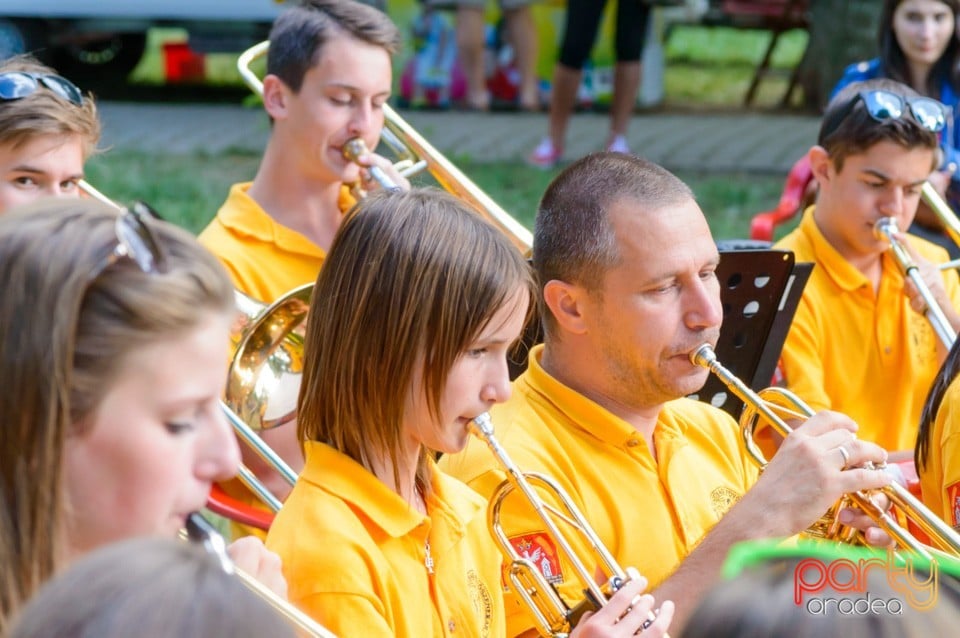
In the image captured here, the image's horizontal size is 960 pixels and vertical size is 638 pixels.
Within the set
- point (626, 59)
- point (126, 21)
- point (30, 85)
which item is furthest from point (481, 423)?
point (126, 21)

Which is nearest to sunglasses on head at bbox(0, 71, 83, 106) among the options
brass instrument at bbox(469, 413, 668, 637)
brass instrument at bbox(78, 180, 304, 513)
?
brass instrument at bbox(78, 180, 304, 513)

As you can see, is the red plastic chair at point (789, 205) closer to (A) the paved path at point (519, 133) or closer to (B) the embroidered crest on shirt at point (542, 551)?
(B) the embroidered crest on shirt at point (542, 551)

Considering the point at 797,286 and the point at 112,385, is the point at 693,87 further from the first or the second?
the point at 112,385

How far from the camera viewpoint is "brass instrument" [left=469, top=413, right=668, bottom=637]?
2.05 meters

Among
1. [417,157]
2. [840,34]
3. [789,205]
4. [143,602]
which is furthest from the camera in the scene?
[840,34]

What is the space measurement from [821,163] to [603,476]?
1.41 meters

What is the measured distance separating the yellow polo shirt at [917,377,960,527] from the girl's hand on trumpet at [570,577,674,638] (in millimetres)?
802

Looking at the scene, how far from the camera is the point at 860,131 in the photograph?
3.34 meters

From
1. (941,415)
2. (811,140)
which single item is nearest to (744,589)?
(941,415)

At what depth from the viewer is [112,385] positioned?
1431mm

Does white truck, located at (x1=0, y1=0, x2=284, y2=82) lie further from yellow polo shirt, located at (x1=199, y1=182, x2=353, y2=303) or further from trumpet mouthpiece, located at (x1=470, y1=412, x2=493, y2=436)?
trumpet mouthpiece, located at (x1=470, y1=412, x2=493, y2=436)

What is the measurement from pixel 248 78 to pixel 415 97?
5874mm

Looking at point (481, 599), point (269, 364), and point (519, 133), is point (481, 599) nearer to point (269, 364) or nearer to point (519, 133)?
point (269, 364)

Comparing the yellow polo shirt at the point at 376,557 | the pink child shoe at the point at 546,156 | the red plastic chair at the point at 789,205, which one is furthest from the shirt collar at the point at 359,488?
the pink child shoe at the point at 546,156
